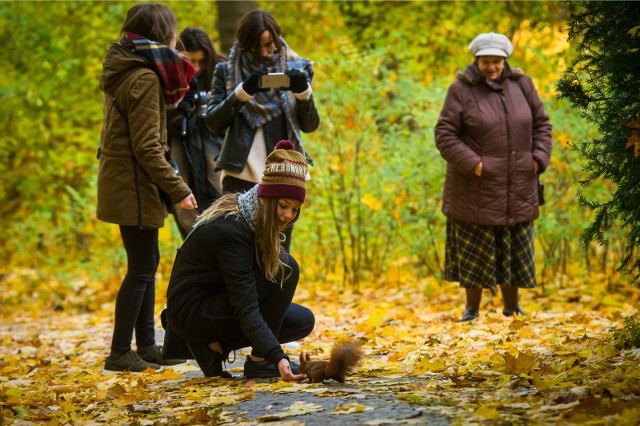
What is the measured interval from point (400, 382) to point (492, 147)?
2.98 meters

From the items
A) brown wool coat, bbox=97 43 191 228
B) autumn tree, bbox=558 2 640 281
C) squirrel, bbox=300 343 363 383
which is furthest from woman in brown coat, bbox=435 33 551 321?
squirrel, bbox=300 343 363 383

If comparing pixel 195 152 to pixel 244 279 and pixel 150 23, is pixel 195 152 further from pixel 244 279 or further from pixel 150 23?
pixel 244 279

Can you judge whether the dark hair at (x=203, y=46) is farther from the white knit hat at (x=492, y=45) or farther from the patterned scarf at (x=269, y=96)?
the white knit hat at (x=492, y=45)

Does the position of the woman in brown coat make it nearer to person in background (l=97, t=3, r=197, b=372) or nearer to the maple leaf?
person in background (l=97, t=3, r=197, b=372)

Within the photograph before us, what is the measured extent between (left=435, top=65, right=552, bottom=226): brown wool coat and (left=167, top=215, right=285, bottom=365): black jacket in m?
2.70

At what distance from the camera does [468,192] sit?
6359 mm

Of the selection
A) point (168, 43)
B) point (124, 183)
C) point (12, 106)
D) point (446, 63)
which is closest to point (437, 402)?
point (124, 183)

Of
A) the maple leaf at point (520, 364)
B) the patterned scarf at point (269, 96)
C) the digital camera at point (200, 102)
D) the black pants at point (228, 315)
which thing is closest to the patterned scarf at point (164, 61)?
the patterned scarf at point (269, 96)

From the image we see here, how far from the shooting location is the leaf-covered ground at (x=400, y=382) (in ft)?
9.86

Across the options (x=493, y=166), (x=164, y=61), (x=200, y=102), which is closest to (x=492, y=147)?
(x=493, y=166)

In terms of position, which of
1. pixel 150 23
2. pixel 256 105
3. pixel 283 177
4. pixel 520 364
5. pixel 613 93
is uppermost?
pixel 150 23

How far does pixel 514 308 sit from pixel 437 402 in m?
3.54

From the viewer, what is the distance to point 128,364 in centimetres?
504

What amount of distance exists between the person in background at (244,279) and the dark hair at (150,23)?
1364 mm
